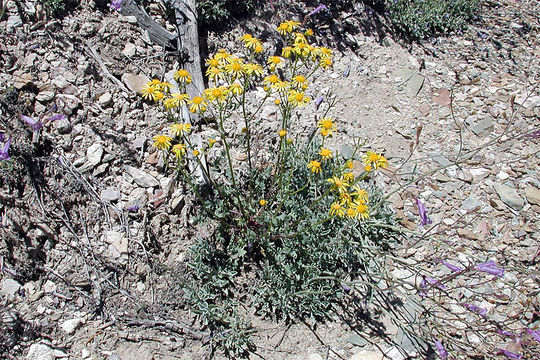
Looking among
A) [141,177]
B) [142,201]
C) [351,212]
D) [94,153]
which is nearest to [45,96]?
[94,153]

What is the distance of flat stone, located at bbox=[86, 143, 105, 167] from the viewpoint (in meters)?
3.81

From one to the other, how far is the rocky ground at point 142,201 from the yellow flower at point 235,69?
142cm

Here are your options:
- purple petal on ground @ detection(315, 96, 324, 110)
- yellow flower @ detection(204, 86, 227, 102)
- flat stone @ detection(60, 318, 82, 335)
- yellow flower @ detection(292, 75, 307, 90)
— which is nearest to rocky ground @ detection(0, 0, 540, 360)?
flat stone @ detection(60, 318, 82, 335)

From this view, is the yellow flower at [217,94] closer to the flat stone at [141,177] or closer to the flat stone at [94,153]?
the flat stone at [141,177]

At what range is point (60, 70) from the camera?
4082mm

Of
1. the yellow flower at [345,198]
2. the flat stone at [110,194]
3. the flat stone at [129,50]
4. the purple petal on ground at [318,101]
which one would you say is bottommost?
the flat stone at [110,194]

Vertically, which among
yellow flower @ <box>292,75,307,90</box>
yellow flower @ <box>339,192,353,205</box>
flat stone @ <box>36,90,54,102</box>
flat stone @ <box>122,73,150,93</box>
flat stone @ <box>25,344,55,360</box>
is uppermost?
yellow flower @ <box>292,75,307,90</box>

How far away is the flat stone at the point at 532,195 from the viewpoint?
425 centimetres

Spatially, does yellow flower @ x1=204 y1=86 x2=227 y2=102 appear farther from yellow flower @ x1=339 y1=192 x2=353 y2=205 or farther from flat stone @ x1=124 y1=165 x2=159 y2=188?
flat stone @ x1=124 y1=165 x2=159 y2=188

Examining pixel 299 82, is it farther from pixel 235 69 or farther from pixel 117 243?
pixel 117 243

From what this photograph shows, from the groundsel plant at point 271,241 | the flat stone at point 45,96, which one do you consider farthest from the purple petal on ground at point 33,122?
the groundsel plant at point 271,241

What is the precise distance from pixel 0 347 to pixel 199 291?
1.51 m

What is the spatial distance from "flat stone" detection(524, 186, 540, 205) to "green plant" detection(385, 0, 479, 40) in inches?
105

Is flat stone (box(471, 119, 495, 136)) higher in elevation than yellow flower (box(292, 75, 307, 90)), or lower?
lower
